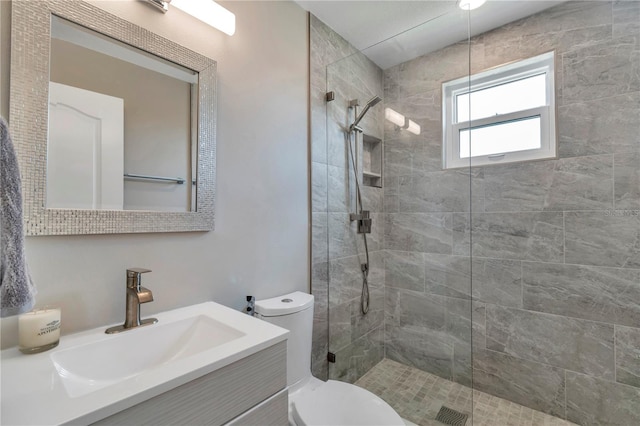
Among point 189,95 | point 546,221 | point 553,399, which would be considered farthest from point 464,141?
point 553,399

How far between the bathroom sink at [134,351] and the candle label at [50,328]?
0.06 meters

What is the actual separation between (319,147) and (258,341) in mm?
1226

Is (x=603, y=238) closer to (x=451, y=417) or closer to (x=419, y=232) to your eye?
(x=419, y=232)

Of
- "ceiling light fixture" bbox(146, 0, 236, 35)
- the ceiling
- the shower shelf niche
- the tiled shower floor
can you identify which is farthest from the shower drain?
"ceiling light fixture" bbox(146, 0, 236, 35)

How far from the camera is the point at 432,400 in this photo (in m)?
1.55

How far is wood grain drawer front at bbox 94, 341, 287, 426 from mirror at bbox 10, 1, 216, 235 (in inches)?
23.4

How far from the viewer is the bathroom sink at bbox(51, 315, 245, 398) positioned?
2.42 feet

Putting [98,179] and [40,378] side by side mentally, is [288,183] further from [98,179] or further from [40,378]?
[40,378]

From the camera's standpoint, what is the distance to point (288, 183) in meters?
1.55

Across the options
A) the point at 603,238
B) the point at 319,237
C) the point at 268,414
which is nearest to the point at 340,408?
the point at 268,414

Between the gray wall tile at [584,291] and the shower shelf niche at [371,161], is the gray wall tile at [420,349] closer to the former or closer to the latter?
the gray wall tile at [584,291]

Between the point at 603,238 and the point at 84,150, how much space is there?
2429 mm

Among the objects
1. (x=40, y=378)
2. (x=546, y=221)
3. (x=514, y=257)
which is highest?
(x=546, y=221)

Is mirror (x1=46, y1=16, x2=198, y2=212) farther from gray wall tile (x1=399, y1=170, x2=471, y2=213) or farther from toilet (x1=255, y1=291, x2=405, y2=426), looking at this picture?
gray wall tile (x1=399, y1=170, x2=471, y2=213)
